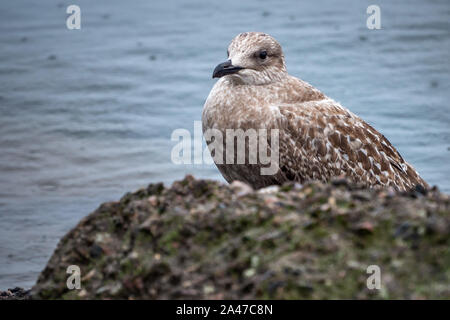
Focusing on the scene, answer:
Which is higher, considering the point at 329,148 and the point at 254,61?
the point at 254,61

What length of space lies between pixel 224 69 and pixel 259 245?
2444 mm

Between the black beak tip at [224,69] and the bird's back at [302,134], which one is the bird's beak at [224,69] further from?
the bird's back at [302,134]

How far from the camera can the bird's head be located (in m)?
6.02

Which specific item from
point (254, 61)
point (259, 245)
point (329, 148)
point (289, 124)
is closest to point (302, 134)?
point (289, 124)

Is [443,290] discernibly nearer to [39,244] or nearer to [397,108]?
[39,244]

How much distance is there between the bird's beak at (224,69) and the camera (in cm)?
587

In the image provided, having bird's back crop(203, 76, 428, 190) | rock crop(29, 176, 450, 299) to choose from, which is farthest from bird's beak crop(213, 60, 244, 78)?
rock crop(29, 176, 450, 299)

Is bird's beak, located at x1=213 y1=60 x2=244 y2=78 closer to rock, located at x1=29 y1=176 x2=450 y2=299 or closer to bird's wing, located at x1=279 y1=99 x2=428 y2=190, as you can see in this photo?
bird's wing, located at x1=279 y1=99 x2=428 y2=190

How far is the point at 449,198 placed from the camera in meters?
3.94

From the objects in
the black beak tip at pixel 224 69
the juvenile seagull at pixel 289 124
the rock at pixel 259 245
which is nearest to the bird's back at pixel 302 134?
the juvenile seagull at pixel 289 124

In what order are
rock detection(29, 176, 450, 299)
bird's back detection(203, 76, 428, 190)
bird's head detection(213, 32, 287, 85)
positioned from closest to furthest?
rock detection(29, 176, 450, 299) < bird's back detection(203, 76, 428, 190) < bird's head detection(213, 32, 287, 85)

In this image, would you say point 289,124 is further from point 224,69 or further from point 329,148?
point 224,69

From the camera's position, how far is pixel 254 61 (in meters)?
6.08
